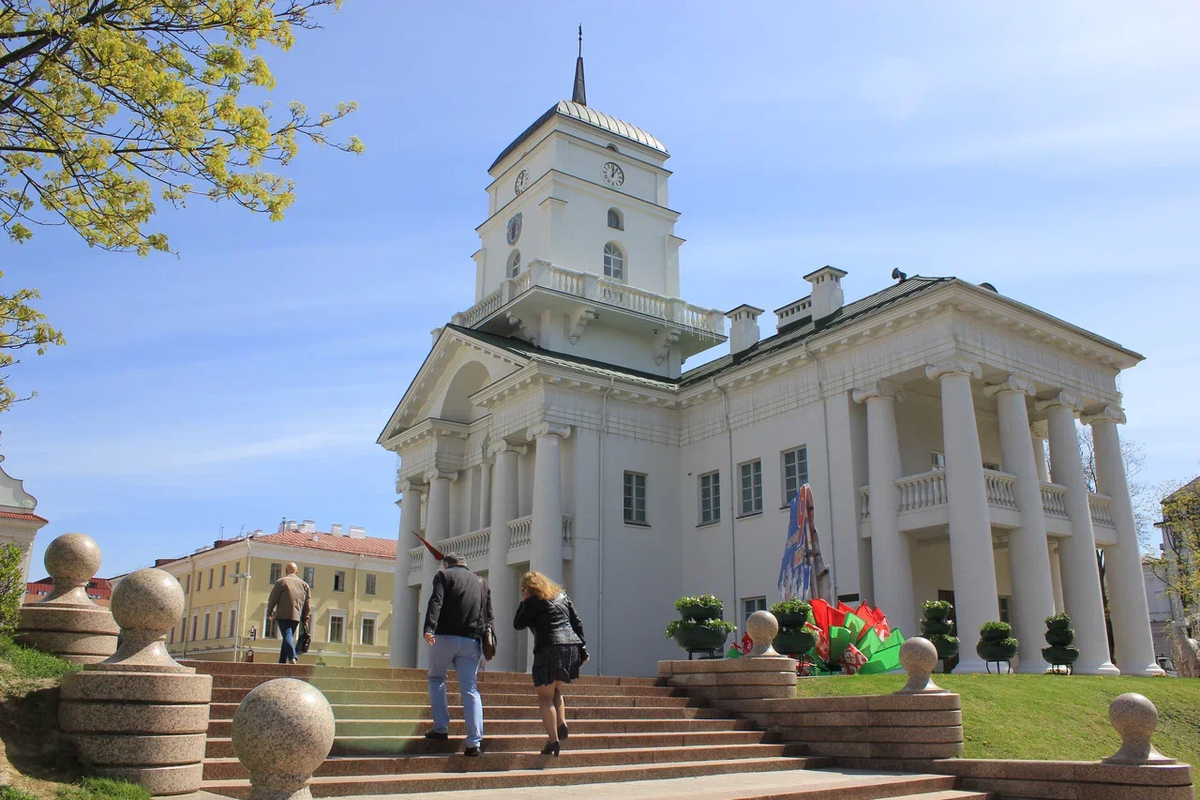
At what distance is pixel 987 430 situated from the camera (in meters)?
25.2

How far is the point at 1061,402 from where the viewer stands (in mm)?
22172

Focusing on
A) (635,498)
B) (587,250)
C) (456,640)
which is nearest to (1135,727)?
(456,640)

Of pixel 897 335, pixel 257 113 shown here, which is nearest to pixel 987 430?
pixel 897 335

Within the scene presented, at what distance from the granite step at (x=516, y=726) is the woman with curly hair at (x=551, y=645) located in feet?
3.84

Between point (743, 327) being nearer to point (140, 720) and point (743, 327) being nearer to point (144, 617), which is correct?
point (144, 617)

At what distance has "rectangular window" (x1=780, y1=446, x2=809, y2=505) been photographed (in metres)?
23.5

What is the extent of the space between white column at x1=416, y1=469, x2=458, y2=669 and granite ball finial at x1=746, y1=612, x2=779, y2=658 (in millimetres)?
17979

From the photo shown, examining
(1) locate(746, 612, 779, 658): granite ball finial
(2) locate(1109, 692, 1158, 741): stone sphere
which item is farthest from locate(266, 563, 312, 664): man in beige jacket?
(2) locate(1109, 692, 1158, 741): stone sphere

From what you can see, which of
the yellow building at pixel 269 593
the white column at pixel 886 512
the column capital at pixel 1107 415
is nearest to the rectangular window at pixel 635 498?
the white column at pixel 886 512

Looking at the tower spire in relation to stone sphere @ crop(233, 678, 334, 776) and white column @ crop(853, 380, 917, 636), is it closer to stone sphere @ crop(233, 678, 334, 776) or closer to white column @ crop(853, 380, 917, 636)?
white column @ crop(853, 380, 917, 636)

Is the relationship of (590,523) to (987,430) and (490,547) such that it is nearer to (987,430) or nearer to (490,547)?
(490,547)

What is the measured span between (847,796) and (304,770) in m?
5.56

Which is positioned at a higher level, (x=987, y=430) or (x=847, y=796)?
(x=987, y=430)

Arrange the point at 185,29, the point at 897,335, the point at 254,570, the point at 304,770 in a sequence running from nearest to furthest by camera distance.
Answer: the point at 304,770 → the point at 185,29 → the point at 897,335 → the point at 254,570
